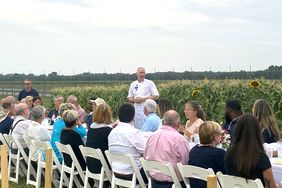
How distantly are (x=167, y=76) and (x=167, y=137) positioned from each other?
28.3m

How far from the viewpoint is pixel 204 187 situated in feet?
16.9

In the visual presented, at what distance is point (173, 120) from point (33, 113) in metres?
3.30

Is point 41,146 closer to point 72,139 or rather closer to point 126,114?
point 72,139

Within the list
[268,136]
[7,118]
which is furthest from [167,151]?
[7,118]

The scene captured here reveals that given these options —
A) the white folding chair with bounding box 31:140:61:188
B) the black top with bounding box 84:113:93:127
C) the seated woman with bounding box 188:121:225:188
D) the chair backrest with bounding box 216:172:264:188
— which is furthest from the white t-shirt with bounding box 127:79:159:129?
the chair backrest with bounding box 216:172:264:188

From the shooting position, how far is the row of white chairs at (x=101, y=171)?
4754 millimetres

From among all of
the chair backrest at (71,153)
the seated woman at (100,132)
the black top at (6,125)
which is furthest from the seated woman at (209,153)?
the black top at (6,125)

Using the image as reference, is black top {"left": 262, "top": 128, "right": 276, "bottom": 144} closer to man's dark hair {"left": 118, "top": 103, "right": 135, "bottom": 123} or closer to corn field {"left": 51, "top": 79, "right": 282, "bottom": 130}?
man's dark hair {"left": 118, "top": 103, "right": 135, "bottom": 123}

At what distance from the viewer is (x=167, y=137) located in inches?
232

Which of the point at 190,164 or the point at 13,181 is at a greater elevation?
the point at 190,164

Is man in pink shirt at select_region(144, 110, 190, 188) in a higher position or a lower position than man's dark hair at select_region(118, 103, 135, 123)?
lower

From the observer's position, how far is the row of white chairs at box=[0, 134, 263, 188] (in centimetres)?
475

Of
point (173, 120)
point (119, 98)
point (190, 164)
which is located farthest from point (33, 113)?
point (119, 98)

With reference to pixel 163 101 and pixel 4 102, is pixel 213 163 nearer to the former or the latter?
pixel 163 101
